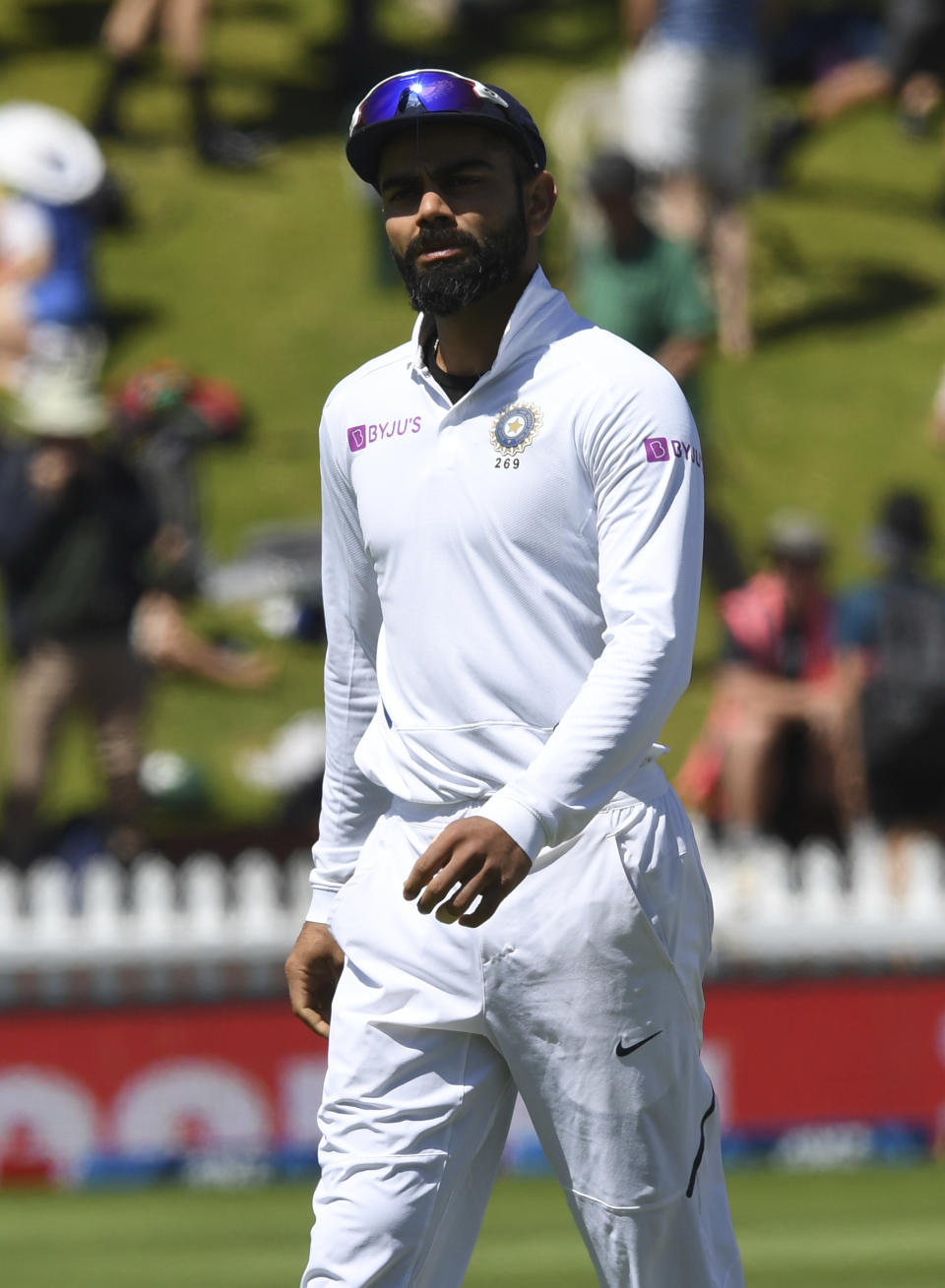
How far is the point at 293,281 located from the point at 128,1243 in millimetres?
10157

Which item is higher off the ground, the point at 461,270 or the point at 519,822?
the point at 461,270

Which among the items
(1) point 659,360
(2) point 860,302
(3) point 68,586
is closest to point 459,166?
(1) point 659,360

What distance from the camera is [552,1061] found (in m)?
3.24

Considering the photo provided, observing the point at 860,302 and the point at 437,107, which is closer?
the point at 437,107

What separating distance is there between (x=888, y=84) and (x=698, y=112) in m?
3.55

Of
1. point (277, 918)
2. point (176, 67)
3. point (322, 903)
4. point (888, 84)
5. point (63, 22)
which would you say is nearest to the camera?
point (322, 903)

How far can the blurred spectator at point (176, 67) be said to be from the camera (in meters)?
15.8

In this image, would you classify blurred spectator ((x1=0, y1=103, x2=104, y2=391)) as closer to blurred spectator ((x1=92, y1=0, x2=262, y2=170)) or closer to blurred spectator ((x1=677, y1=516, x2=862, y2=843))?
blurred spectator ((x1=92, y1=0, x2=262, y2=170))

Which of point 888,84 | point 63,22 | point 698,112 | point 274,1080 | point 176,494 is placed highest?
point 63,22

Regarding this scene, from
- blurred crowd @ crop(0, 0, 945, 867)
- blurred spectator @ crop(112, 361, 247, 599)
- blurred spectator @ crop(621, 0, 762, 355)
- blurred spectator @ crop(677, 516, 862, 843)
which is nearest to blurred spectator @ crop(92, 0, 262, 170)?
blurred crowd @ crop(0, 0, 945, 867)

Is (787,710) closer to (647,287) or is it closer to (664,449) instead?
(647,287)

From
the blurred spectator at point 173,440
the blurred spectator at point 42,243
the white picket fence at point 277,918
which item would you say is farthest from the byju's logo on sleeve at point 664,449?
the blurred spectator at point 42,243

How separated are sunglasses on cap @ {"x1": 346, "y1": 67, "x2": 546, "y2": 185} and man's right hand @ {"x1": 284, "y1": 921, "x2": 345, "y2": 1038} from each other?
1.16 meters

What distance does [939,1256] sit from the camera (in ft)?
21.0
